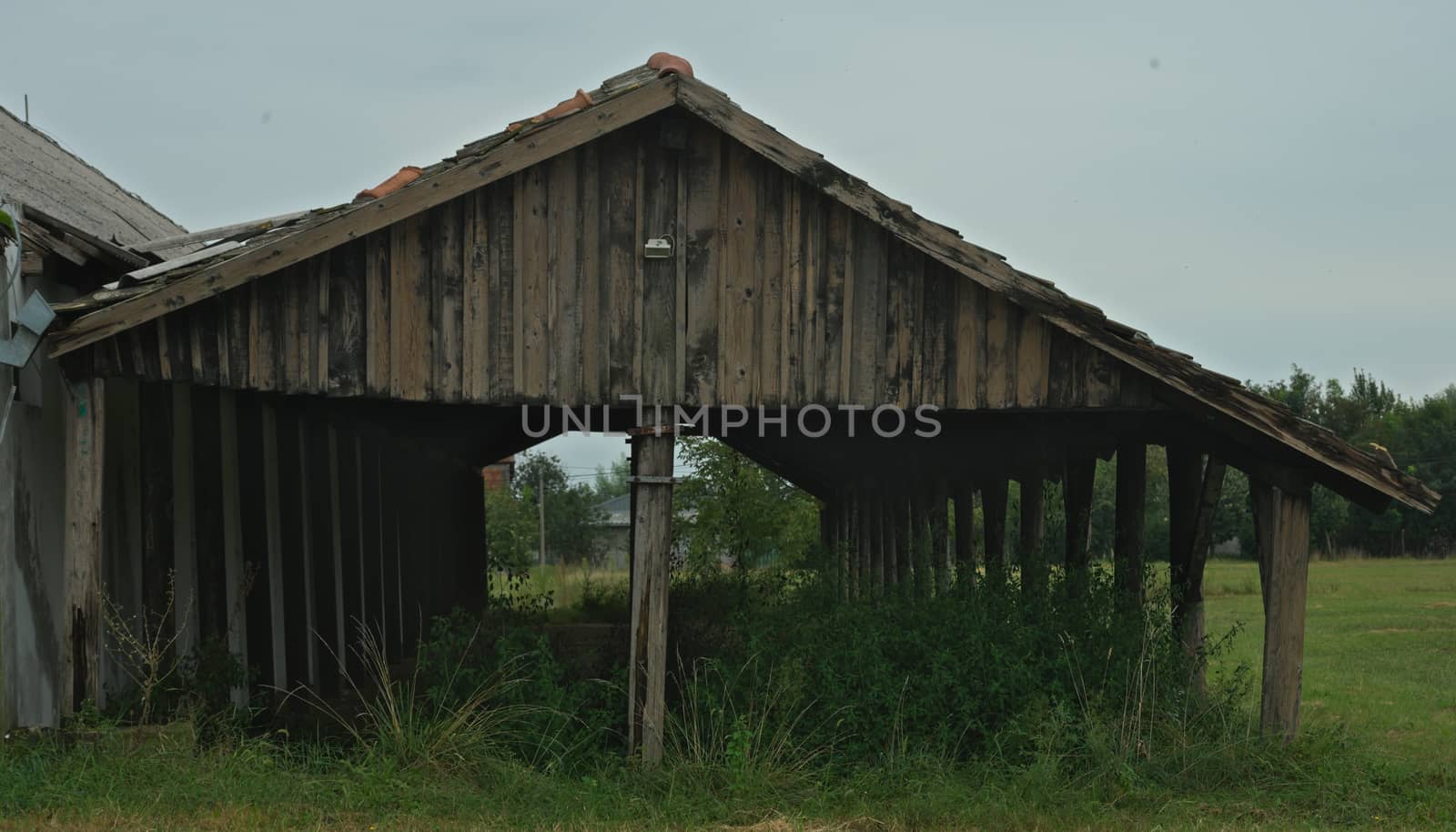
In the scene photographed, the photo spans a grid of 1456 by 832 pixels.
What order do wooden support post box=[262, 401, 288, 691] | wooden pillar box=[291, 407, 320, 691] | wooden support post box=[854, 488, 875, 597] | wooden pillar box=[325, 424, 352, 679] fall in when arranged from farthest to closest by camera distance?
wooden support post box=[854, 488, 875, 597]
wooden pillar box=[325, 424, 352, 679]
wooden pillar box=[291, 407, 320, 691]
wooden support post box=[262, 401, 288, 691]

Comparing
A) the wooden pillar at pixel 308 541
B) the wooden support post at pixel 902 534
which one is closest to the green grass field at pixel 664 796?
the wooden pillar at pixel 308 541

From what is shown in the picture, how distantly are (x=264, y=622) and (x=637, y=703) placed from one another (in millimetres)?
4187

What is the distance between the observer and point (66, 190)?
1179cm

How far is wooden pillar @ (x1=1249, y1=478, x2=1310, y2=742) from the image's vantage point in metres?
9.05

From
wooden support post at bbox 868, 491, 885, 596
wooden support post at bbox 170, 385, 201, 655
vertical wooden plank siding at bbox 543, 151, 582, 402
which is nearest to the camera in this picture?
vertical wooden plank siding at bbox 543, 151, 582, 402

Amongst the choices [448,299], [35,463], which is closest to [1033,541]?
[448,299]

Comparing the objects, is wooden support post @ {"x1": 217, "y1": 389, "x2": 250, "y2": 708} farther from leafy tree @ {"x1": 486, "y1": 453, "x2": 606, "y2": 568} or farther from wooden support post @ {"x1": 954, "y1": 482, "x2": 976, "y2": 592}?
leafy tree @ {"x1": 486, "y1": 453, "x2": 606, "y2": 568}

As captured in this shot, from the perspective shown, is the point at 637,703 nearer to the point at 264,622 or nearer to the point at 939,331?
the point at 939,331

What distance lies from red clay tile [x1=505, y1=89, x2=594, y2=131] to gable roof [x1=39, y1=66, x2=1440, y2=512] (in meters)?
0.05

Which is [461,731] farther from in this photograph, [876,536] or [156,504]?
[876,536]

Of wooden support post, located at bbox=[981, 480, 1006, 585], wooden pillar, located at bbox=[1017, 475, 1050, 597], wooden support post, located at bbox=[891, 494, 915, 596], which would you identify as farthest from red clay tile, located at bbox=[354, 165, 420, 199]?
wooden support post, located at bbox=[891, 494, 915, 596]

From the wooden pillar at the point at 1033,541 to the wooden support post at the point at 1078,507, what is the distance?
8.7 inches

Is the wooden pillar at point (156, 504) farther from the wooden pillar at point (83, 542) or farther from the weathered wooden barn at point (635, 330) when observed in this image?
the wooden pillar at point (83, 542)

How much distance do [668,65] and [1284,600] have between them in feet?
18.1
